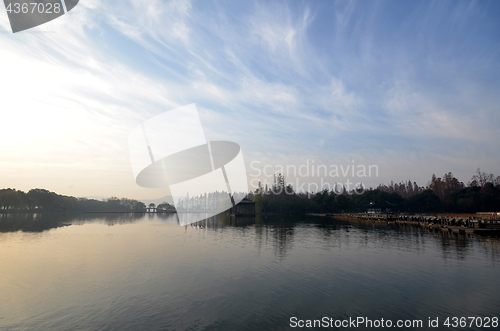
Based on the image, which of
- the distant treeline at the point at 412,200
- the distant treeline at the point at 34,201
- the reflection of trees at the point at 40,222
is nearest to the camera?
the reflection of trees at the point at 40,222

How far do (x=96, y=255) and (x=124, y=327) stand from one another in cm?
1855

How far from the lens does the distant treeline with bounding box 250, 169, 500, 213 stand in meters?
93.0

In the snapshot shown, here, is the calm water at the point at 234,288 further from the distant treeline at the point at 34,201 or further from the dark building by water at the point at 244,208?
the distant treeline at the point at 34,201

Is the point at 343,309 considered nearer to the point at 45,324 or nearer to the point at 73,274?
the point at 45,324

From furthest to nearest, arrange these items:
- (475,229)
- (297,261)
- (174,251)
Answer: (475,229) → (174,251) → (297,261)

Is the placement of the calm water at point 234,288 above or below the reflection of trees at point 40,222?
above

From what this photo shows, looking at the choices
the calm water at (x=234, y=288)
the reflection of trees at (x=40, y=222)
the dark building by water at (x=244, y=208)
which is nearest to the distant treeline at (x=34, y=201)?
the reflection of trees at (x=40, y=222)

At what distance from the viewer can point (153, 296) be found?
14688mm

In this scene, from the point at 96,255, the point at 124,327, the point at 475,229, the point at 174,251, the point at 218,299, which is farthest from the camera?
the point at 475,229

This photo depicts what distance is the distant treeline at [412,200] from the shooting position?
305ft

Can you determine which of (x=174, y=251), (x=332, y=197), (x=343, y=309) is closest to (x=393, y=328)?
(x=343, y=309)

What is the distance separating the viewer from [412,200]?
11575 centimetres

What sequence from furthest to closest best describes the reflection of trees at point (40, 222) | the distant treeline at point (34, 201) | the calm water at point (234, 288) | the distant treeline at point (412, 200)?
the distant treeline at point (34, 201) < the distant treeline at point (412, 200) < the reflection of trees at point (40, 222) < the calm water at point (234, 288)

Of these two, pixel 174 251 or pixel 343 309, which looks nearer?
pixel 343 309
